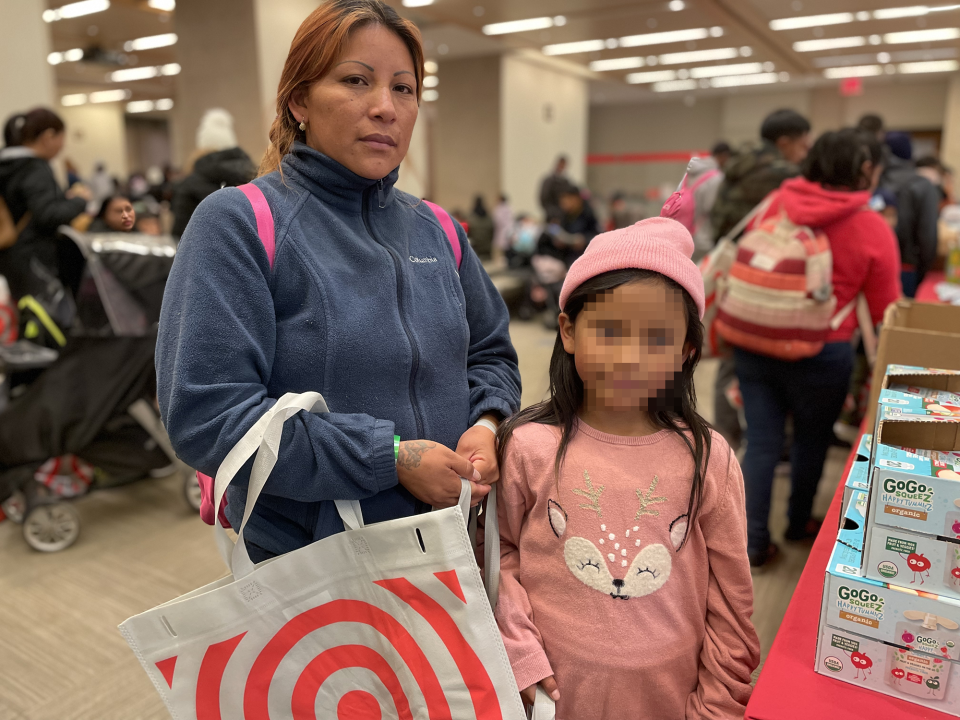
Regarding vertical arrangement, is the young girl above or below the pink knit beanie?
below

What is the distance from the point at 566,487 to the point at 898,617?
466mm

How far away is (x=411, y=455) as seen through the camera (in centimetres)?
97

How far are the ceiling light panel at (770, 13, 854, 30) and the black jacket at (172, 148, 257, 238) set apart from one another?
10057 millimetres

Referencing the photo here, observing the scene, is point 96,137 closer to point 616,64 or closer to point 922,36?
point 616,64

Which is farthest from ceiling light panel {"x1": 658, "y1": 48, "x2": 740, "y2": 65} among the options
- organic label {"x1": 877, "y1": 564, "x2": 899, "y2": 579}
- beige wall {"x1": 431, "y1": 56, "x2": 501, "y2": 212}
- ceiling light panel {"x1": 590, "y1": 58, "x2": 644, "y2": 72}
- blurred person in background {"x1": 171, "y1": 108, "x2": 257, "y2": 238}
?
organic label {"x1": 877, "y1": 564, "x2": 899, "y2": 579}

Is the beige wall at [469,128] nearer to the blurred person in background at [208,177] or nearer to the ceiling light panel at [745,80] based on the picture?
the ceiling light panel at [745,80]

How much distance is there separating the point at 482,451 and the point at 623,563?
27 centimetres

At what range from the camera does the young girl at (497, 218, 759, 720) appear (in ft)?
3.34

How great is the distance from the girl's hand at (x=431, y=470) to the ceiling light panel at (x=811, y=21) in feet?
36.0

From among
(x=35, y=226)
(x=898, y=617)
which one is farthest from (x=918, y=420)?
(x=35, y=226)

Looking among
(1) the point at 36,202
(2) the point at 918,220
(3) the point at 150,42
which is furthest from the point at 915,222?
(3) the point at 150,42

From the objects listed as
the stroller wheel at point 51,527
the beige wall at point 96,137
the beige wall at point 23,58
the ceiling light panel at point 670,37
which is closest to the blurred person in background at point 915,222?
the stroller wheel at point 51,527

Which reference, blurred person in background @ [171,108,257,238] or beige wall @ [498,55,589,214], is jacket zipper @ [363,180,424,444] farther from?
beige wall @ [498,55,589,214]

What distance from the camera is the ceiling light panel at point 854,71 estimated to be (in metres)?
14.2
